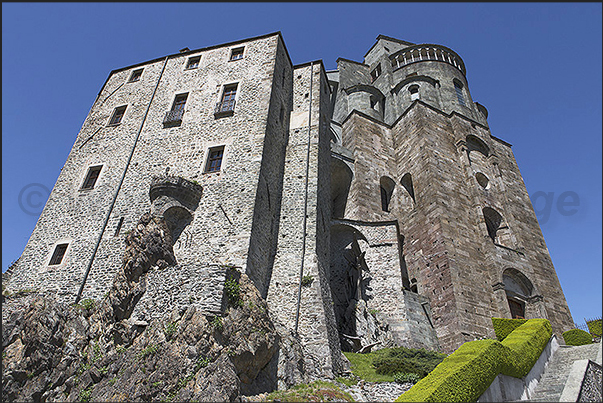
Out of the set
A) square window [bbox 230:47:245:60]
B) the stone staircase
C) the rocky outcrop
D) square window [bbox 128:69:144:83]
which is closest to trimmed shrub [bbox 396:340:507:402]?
the stone staircase

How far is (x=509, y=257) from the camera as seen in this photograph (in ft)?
78.7

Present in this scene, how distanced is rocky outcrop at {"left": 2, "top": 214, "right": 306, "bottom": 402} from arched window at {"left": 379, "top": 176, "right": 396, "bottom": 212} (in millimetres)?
16303

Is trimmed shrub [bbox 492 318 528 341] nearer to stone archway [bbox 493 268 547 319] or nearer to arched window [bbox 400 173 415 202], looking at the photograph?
stone archway [bbox 493 268 547 319]

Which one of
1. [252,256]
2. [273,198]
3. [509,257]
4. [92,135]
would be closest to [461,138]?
[509,257]

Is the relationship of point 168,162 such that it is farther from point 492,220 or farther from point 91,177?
point 492,220

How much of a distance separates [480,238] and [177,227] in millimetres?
17553

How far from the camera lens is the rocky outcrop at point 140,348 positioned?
11188 millimetres

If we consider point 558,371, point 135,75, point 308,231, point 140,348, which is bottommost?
point 140,348

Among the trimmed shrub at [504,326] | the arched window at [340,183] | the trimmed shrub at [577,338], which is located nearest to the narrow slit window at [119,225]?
the arched window at [340,183]

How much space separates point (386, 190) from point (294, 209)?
39.6 feet

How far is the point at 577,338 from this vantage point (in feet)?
67.3

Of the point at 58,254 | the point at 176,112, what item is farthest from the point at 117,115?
the point at 58,254

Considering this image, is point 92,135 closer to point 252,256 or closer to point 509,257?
point 252,256

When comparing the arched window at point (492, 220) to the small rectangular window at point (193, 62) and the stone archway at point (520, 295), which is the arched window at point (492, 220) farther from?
the small rectangular window at point (193, 62)
